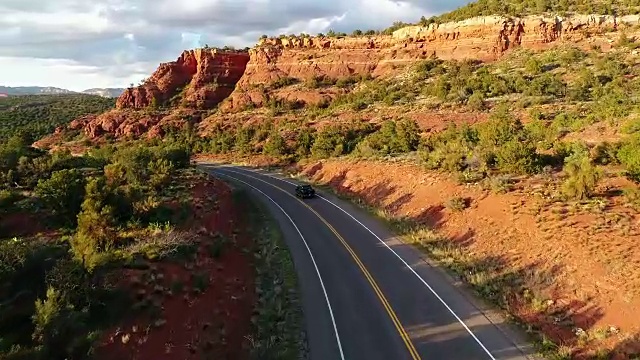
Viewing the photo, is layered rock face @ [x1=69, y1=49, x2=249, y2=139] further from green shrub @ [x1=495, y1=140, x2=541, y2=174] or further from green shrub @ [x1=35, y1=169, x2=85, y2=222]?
green shrub @ [x1=495, y1=140, x2=541, y2=174]

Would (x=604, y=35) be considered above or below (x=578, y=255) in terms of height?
above

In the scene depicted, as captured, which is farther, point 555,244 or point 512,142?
point 512,142

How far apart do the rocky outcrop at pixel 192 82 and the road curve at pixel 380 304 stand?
6048cm

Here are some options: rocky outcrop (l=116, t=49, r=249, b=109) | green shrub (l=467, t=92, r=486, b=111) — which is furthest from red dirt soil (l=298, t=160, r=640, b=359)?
rocky outcrop (l=116, t=49, r=249, b=109)

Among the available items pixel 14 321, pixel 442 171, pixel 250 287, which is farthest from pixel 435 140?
pixel 14 321

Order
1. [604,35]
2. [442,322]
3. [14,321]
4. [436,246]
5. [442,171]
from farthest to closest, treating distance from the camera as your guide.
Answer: [604,35], [442,171], [436,246], [442,322], [14,321]

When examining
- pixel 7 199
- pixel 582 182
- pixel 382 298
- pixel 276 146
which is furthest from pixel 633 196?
pixel 276 146

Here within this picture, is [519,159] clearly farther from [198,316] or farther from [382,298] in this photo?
[198,316]

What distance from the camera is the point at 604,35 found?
63562mm

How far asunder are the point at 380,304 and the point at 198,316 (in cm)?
670

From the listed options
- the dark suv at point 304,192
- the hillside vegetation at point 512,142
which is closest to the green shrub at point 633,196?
the hillside vegetation at point 512,142

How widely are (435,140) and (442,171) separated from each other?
1021 centimetres

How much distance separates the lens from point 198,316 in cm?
1625

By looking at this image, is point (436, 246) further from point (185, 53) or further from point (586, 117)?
point (185, 53)
